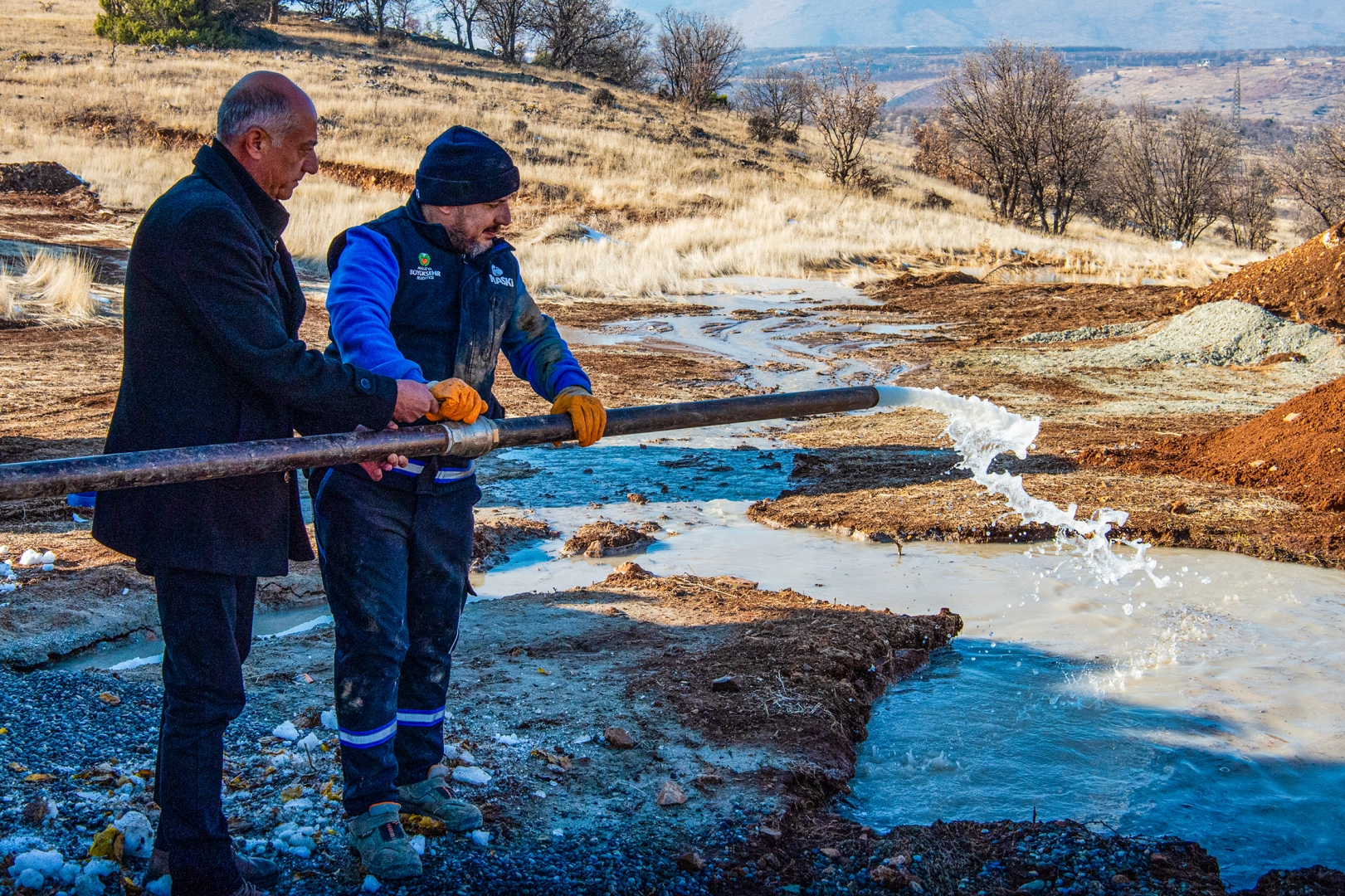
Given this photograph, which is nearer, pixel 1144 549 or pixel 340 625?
pixel 340 625

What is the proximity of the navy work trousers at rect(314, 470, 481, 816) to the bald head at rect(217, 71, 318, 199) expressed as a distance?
77cm

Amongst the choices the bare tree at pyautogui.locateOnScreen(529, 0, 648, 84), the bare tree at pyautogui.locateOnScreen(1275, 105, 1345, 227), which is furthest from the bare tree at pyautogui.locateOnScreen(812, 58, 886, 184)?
the bare tree at pyautogui.locateOnScreen(529, 0, 648, 84)

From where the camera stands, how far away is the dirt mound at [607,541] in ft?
22.0

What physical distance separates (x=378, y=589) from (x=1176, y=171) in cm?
3993

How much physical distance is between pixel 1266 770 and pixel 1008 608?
1.87 metres

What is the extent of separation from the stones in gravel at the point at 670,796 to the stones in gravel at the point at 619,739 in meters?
0.32

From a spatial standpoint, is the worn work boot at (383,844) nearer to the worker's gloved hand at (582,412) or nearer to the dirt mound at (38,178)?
the worker's gloved hand at (582,412)

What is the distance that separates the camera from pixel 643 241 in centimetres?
2430

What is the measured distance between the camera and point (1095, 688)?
4.46 meters

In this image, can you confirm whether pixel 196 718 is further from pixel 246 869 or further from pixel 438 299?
pixel 438 299

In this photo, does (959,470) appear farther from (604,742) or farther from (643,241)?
(643,241)

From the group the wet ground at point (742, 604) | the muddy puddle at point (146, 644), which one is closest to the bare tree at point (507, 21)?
the wet ground at point (742, 604)

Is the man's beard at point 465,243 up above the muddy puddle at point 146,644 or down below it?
above

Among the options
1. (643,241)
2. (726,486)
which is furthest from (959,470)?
(643,241)
